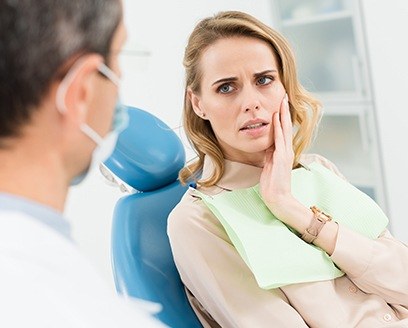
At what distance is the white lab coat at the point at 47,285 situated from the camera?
57cm

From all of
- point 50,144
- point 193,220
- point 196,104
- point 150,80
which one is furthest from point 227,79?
point 150,80

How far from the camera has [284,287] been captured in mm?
1270

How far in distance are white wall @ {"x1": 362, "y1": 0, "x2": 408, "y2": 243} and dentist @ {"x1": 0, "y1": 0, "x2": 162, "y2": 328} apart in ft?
7.01

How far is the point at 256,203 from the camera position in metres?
1.37

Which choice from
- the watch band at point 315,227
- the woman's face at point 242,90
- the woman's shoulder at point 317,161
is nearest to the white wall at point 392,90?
the woman's shoulder at point 317,161

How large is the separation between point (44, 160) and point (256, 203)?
0.77 metres

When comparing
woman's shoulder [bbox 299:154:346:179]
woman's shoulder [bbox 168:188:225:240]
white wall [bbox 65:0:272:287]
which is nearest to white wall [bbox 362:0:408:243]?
white wall [bbox 65:0:272:287]

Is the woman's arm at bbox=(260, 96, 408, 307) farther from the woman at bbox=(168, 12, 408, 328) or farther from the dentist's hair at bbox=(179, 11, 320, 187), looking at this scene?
the dentist's hair at bbox=(179, 11, 320, 187)

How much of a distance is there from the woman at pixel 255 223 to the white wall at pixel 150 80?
4.88ft

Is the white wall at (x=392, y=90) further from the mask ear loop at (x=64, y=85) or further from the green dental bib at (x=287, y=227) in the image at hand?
the mask ear loop at (x=64, y=85)

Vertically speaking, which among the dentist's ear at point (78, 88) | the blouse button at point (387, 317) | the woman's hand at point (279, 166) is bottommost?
the blouse button at point (387, 317)

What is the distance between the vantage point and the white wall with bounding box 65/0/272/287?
2988mm


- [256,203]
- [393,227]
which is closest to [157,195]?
[256,203]

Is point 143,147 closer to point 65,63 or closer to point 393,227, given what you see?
point 65,63
